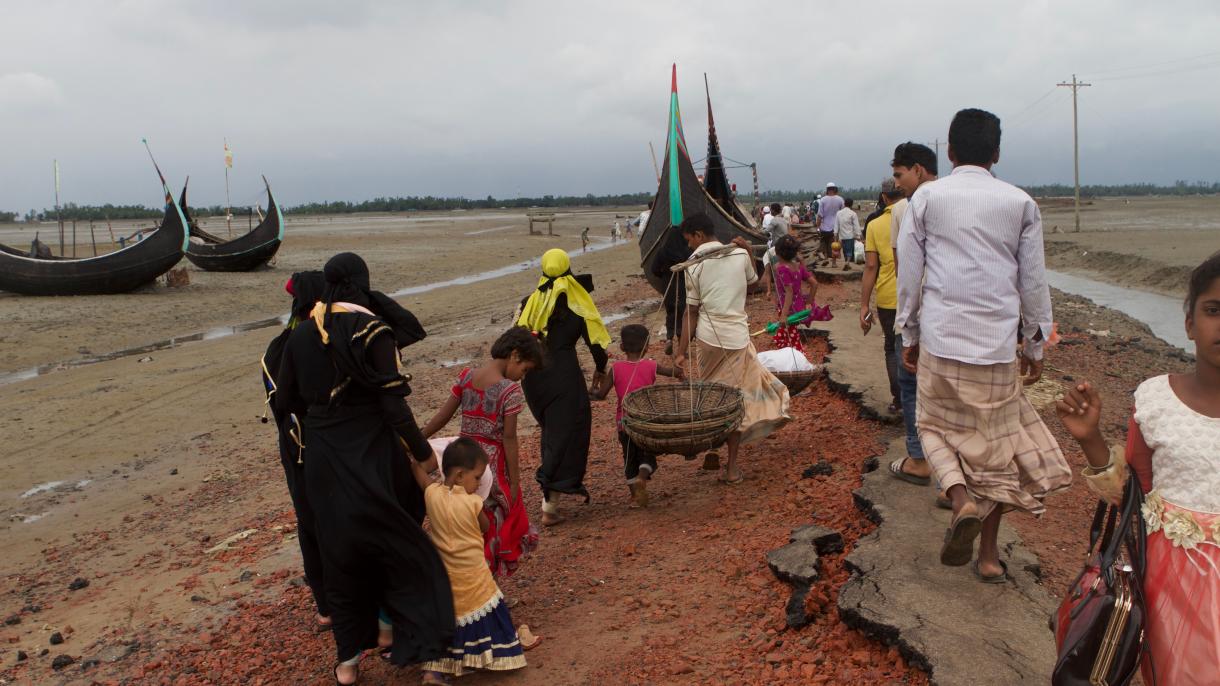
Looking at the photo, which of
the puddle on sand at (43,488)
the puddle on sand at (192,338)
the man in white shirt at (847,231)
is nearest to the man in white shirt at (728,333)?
the puddle on sand at (43,488)

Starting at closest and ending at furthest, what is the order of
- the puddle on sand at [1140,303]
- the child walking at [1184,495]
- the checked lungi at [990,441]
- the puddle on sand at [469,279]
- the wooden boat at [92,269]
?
the child walking at [1184,495] → the checked lungi at [990,441] → the puddle on sand at [1140,303] → the wooden boat at [92,269] → the puddle on sand at [469,279]

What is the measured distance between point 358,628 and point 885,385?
502 centimetres

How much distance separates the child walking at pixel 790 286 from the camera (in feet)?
25.6

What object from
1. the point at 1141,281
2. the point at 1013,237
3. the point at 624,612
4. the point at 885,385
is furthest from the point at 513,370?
the point at 1141,281

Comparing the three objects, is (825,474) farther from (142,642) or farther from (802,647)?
(142,642)

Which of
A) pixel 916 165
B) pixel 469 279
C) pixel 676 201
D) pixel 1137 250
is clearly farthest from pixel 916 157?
pixel 1137 250

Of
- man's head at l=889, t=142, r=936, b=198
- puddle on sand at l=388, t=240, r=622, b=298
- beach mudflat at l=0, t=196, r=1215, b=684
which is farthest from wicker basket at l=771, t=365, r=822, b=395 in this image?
puddle on sand at l=388, t=240, r=622, b=298

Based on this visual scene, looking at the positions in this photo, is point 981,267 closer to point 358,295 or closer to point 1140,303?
point 358,295

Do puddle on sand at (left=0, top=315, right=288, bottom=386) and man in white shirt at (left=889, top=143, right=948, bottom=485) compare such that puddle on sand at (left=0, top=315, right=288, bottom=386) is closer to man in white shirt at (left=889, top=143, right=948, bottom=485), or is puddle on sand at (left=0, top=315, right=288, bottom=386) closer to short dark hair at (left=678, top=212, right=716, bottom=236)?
short dark hair at (left=678, top=212, right=716, bottom=236)

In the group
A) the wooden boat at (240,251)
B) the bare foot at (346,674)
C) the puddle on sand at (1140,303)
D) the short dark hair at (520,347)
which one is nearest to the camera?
the bare foot at (346,674)

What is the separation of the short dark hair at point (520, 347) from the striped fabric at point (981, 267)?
1736mm

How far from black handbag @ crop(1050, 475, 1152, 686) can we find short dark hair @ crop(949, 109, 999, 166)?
5.30 ft

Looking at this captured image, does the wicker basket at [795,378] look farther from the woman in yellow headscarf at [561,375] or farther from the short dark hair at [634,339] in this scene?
the woman in yellow headscarf at [561,375]

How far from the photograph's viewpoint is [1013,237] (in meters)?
3.37
